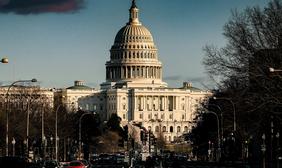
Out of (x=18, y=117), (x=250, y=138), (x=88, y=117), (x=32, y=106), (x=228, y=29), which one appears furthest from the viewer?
(x=88, y=117)

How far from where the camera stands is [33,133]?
390ft

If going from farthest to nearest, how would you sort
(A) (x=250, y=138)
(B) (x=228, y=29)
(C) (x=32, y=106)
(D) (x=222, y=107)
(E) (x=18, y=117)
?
(C) (x=32, y=106) < (D) (x=222, y=107) < (E) (x=18, y=117) < (A) (x=250, y=138) < (B) (x=228, y=29)

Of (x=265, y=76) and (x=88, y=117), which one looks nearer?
(x=265, y=76)

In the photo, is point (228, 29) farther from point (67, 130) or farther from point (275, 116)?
point (67, 130)

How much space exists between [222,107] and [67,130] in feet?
80.7

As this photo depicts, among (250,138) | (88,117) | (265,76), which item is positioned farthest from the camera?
(88,117)

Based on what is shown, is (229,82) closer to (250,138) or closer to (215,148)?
(250,138)

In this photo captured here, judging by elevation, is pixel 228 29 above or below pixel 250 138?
above

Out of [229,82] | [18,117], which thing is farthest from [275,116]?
[18,117]

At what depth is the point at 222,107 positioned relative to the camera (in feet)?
411

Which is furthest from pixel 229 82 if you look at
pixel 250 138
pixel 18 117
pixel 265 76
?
pixel 18 117

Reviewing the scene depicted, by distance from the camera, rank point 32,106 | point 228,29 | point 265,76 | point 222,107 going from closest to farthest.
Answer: point 265,76 < point 228,29 < point 222,107 < point 32,106

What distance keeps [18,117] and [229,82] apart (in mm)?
42577

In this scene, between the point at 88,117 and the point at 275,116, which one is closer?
the point at 275,116
